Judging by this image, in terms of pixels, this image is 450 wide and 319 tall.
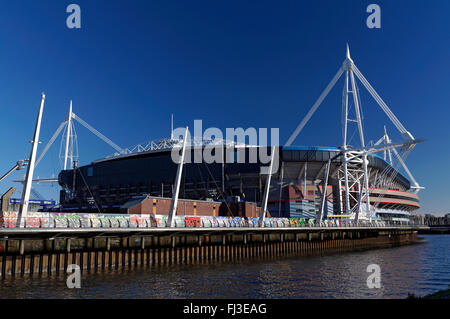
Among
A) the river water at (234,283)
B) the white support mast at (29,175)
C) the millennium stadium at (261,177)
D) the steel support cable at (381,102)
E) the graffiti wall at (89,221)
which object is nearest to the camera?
the river water at (234,283)

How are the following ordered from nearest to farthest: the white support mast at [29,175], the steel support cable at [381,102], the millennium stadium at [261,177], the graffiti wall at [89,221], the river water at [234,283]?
the river water at [234,283], the white support mast at [29,175], the graffiti wall at [89,221], the steel support cable at [381,102], the millennium stadium at [261,177]

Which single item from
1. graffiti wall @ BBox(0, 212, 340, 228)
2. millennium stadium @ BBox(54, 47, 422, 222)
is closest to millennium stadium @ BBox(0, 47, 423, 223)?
millennium stadium @ BBox(54, 47, 422, 222)

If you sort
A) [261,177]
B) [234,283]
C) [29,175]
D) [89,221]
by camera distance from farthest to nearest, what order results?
[261,177], [89,221], [234,283], [29,175]

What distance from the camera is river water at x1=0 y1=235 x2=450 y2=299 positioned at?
27125mm

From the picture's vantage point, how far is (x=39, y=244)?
35.4m

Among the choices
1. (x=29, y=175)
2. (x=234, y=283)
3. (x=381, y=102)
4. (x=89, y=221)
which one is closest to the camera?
(x=29, y=175)

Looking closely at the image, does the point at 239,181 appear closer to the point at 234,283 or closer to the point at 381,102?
the point at 381,102

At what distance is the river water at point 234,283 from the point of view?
27125 mm

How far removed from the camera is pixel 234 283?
104 feet

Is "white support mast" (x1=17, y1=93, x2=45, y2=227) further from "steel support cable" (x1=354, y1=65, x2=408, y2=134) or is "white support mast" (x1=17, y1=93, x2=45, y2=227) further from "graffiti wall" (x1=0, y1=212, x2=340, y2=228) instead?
"steel support cable" (x1=354, y1=65, x2=408, y2=134)

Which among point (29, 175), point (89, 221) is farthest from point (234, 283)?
point (29, 175)

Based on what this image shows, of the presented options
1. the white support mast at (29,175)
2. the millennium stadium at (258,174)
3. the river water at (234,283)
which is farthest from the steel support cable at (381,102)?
the white support mast at (29,175)

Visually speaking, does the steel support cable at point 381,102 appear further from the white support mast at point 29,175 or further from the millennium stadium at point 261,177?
the white support mast at point 29,175

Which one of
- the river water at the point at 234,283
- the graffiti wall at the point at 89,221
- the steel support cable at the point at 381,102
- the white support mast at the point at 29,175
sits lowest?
the river water at the point at 234,283
